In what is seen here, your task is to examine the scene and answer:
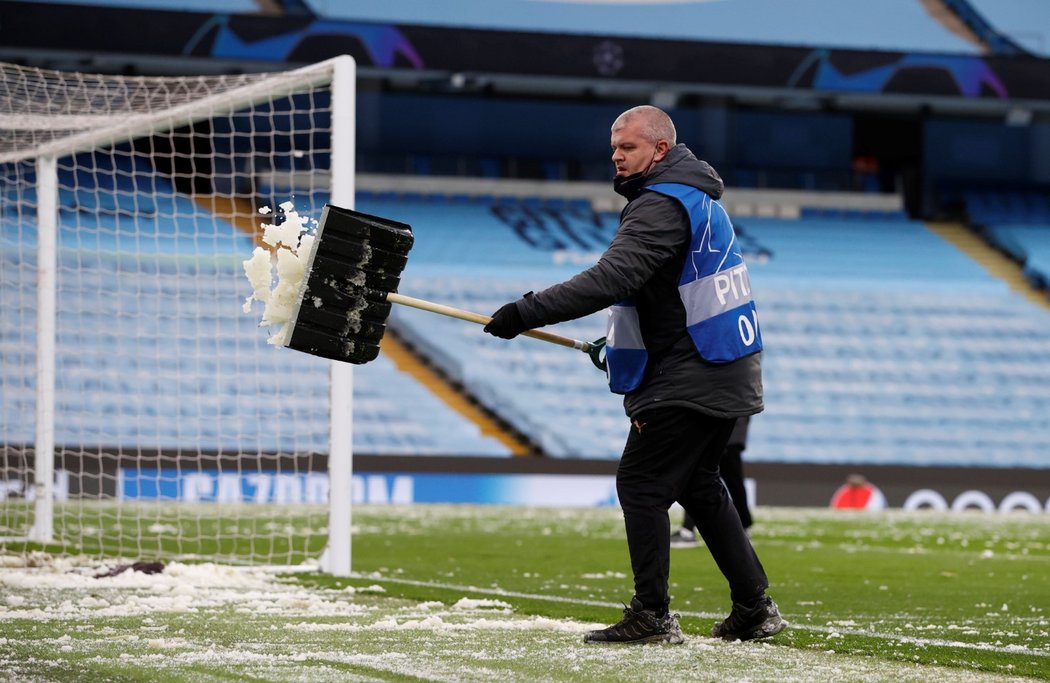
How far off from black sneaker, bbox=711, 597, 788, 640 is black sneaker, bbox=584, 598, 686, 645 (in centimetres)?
24

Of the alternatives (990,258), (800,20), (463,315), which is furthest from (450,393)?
(463,315)

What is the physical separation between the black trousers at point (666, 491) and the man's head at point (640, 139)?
2.84 ft

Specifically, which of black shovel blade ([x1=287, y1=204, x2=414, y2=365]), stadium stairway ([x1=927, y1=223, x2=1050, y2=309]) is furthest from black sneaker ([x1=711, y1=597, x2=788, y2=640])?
stadium stairway ([x1=927, y1=223, x2=1050, y2=309])

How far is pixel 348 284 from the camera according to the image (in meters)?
5.75

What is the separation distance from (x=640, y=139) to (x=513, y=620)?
1.99 meters

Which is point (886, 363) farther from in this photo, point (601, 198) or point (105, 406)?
point (105, 406)

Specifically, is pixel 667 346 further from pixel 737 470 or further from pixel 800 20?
pixel 800 20


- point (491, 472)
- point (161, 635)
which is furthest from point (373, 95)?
point (161, 635)

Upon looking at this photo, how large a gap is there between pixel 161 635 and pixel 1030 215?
29447mm

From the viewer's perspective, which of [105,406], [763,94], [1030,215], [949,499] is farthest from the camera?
[1030,215]

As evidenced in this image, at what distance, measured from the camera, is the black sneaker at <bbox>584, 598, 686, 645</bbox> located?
5.23 meters

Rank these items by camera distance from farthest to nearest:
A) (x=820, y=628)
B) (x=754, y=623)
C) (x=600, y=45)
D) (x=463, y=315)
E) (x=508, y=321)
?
(x=600, y=45)
(x=820, y=628)
(x=463, y=315)
(x=754, y=623)
(x=508, y=321)

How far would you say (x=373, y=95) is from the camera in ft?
97.6

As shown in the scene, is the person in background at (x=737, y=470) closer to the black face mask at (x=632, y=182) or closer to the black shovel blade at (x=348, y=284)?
the black shovel blade at (x=348, y=284)
